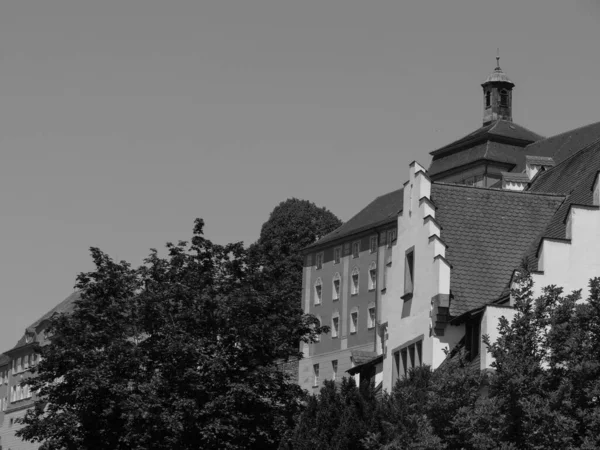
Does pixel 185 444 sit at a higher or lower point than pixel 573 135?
lower

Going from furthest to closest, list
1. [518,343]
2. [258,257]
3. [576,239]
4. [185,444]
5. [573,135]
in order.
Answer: [573,135] < [258,257] < [185,444] < [576,239] < [518,343]

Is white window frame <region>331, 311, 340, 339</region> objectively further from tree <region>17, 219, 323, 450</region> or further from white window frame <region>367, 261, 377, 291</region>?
tree <region>17, 219, 323, 450</region>

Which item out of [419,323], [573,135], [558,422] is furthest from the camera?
[573,135]

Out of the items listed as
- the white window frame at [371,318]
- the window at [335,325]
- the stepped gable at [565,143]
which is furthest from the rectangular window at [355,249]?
the stepped gable at [565,143]

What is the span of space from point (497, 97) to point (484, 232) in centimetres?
9909

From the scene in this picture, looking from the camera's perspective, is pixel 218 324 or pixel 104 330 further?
pixel 104 330

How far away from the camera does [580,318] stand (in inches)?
1064

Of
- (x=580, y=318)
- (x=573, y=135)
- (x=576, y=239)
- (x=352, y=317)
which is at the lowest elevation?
(x=580, y=318)

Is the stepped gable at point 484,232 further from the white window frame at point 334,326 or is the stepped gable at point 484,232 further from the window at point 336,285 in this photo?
the window at point 336,285

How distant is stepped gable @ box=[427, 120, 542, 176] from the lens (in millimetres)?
123125

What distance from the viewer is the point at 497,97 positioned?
138 m

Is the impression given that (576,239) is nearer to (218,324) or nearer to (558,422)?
(558,422)

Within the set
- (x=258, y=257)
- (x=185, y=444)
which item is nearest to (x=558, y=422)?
(x=185, y=444)

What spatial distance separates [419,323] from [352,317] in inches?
3275
